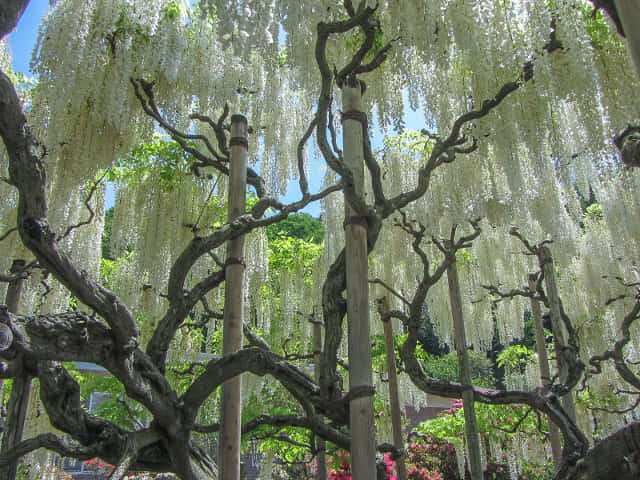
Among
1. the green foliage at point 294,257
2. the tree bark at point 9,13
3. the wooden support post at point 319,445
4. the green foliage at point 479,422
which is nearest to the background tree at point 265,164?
the tree bark at point 9,13

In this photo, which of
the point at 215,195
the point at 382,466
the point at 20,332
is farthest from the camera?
the point at 215,195

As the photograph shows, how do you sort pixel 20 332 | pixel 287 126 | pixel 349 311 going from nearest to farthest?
pixel 349 311, pixel 20 332, pixel 287 126

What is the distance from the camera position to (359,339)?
6.89ft

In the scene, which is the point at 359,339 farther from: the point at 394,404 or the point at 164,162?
the point at 164,162

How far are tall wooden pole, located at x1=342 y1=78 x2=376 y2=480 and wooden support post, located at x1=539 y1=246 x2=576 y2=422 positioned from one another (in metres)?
3.22

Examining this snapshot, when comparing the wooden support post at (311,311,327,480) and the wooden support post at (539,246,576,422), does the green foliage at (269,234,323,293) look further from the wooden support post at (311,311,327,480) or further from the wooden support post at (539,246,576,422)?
the wooden support post at (539,246,576,422)

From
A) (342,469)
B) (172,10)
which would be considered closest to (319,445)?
(342,469)

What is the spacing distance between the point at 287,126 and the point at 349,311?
3.73 metres

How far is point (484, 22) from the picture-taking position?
10.4ft

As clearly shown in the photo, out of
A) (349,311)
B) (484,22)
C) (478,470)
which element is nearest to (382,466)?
(478,470)

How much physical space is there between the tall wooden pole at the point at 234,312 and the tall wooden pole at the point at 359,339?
0.91m

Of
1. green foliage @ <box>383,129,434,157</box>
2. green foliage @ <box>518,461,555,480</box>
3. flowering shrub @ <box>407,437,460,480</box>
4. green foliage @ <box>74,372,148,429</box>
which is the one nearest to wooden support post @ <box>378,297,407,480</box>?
green foliage @ <box>383,129,434,157</box>

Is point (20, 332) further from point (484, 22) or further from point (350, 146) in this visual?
point (484, 22)

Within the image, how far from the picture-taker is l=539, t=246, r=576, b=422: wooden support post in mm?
4746
